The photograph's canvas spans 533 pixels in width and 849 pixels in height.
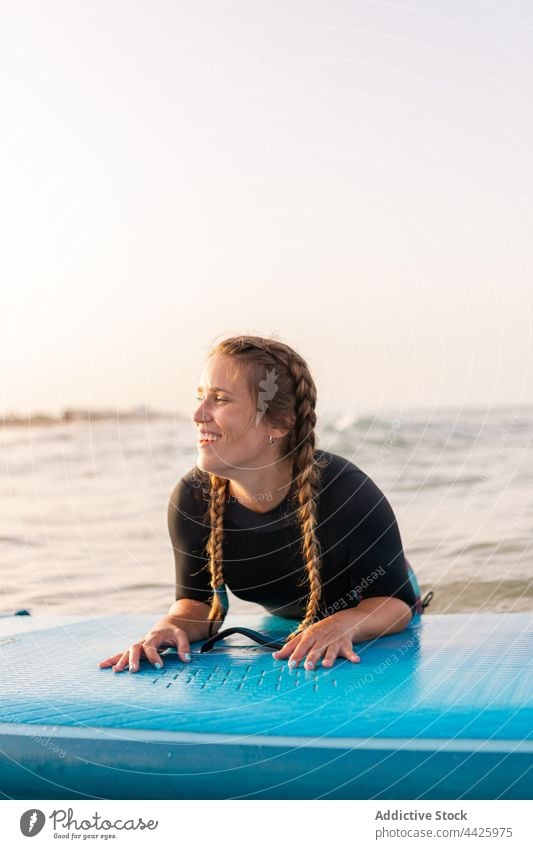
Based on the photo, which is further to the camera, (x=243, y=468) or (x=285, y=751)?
(x=243, y=468)

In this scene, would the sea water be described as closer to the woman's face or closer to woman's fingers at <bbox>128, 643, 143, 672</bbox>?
the woman's face

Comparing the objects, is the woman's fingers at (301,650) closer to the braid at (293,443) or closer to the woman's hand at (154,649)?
the braid at (293,443)

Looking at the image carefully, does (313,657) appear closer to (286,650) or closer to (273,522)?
(286,650)

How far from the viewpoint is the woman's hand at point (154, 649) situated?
2.52 m

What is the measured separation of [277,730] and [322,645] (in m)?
0.49

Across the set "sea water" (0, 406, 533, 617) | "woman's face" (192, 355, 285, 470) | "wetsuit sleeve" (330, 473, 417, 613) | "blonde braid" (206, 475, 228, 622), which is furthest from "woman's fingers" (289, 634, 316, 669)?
"sea water" (0, 406, 533, 617)

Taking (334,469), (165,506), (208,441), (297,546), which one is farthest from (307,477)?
(165,506)

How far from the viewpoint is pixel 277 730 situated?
2.01 metres

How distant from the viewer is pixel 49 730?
2.12 meters

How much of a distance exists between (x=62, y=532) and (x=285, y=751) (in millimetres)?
5014

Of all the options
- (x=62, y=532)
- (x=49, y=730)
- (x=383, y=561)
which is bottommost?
(x=62, y=532)
